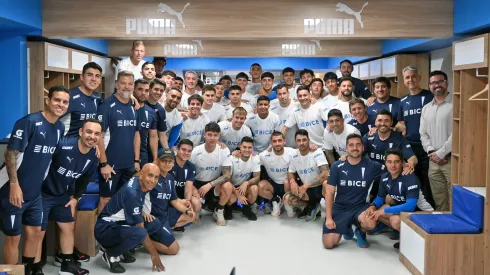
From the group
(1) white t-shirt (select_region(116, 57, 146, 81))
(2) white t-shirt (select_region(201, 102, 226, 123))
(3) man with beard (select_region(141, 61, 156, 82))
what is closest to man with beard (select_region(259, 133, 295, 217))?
(2) white t-shirt (select_region(201, 102, 226, 123))

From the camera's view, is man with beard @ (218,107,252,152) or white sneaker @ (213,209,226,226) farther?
man with beard @ (218,107,252,152)

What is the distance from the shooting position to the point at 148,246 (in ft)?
13.9

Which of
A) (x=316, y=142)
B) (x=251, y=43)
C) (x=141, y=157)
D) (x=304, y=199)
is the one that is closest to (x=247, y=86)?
(x=251, y=43)

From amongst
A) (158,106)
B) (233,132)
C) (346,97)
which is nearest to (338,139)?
(346,97)

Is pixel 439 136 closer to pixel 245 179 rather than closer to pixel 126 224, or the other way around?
pixel 245 179

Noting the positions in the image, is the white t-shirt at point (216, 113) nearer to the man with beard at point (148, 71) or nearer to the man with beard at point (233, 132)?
the man with beard at point (233, 132)

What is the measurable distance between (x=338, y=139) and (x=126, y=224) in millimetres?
2764

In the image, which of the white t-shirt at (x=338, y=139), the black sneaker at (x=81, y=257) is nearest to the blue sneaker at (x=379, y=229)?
the white t-shirt at (x=338, y=139)

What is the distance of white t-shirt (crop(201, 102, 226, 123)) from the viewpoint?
667 centimetres

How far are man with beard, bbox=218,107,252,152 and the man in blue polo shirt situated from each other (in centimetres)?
275

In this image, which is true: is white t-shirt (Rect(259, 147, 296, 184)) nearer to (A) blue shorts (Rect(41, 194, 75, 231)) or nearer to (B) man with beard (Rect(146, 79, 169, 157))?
(B) man with beard (Rect(146, 79, 169, 157))

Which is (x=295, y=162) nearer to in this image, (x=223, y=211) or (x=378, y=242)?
(x=223, y=211)

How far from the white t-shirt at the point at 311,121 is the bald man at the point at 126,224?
271 centimetres

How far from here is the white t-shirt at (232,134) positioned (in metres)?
6.40
